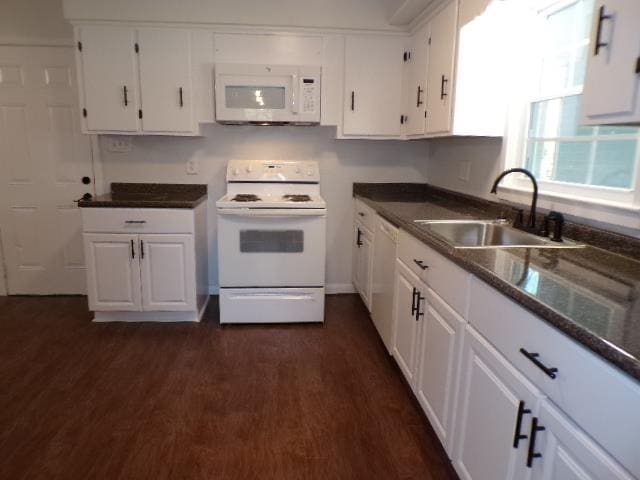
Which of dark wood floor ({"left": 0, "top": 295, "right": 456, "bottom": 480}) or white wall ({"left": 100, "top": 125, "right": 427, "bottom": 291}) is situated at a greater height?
white wall ({"left": 100, "top": 125, "right": 427, "bottom": 291})

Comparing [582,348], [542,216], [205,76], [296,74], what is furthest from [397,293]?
[205,76]

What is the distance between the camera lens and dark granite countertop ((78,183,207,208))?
9.62 feet

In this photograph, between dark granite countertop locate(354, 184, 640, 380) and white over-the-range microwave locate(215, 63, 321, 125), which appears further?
white over-the-range microwave locate(215, 63, 321, 125)

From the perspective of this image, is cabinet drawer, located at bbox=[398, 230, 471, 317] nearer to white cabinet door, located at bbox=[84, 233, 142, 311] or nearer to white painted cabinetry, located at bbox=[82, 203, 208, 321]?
white painted cabinetry, located at bbox=[82, 203, 208, 321]

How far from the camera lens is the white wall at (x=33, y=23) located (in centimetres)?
330

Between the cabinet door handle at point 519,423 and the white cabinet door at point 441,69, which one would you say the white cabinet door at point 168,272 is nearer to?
the white cabinet door at point 441,69

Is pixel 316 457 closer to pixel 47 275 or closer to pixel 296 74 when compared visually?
pixel 296 74

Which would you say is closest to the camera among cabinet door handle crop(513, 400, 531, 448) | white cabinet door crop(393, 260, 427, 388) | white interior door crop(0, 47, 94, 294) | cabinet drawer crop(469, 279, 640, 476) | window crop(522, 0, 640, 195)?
cabinet drawer crop(469, 279, 640, 476)

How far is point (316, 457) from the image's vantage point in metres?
1.82

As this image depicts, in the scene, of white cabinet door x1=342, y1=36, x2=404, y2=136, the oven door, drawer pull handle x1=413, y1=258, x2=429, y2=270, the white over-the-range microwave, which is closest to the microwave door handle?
the white over-the-range microwave

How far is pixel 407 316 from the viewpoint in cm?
215

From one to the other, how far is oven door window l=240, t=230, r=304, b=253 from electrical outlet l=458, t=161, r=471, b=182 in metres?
1.14

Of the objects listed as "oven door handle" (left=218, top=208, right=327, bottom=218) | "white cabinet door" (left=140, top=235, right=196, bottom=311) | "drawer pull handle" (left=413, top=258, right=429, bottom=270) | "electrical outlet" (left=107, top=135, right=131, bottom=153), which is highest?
"electrical outlet" (left=107, top=135, right=131, bottom=153)

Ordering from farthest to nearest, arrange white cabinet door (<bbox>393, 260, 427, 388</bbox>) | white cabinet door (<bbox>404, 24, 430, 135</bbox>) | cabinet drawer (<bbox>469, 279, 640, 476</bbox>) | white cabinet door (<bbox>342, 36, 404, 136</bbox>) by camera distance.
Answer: white cabinet door (<bbox>342, 36, 404, 136</bbox>)
white cabinet door (<bbox>404, 24, 430, 135</bbox>)
white cabinet door (<bbox>393, 260, 427, 388</bbox>)
cabinet drawer (<bbox>469, 279, 640, 476</bbox>)
